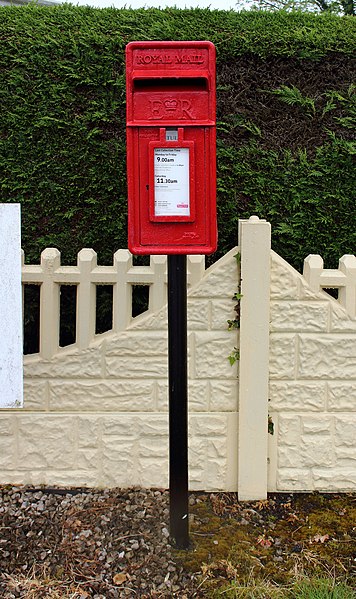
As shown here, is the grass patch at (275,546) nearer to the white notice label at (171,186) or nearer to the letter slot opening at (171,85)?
the white notice label at (171,186)

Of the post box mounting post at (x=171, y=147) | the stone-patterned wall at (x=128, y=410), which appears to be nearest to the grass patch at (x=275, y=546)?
the stone-patterned wall at (x=128, y=410)

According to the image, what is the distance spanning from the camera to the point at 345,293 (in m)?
3.20

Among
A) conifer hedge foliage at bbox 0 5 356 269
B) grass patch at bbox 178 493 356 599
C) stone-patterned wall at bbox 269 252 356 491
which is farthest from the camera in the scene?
conifer hedge foliage at bbox 0 5 356 269

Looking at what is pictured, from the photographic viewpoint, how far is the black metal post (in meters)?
2.54

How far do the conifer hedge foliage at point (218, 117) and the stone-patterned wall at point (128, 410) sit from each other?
68cm

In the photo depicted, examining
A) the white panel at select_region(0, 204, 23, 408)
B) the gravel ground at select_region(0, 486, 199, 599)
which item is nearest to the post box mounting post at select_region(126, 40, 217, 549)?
the white panel at select_region(0, 204, 23, 408)

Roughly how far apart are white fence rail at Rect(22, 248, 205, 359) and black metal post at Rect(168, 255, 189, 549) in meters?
0.63

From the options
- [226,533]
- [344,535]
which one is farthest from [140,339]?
[344,535]

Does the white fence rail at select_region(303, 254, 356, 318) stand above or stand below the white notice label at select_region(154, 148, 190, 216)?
below

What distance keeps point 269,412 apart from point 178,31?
231 centimetres

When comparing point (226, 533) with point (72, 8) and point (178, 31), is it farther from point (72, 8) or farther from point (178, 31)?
point (72, 8)

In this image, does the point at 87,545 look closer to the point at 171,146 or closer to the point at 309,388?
the point at 309,388

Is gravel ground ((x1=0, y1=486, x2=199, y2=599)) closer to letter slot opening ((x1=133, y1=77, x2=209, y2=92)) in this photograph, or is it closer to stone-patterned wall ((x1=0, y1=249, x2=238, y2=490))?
stone-patterned wall ((x1=0, y1=249, x2=238, y2=490))

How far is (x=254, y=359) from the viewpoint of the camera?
3148 mm
